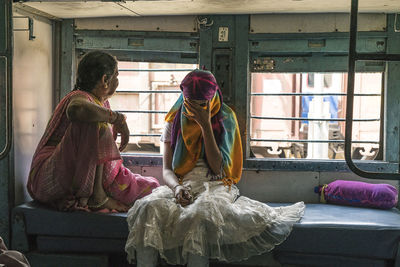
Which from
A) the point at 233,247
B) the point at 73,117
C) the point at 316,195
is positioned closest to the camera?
the point at 233,247

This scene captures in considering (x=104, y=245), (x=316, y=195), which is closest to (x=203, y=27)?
(x=316, y=195)

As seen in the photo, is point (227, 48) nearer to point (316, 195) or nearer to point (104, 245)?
point (316, 195)

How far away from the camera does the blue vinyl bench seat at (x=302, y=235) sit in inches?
115

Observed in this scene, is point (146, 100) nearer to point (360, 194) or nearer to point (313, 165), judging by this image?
point (313, 165)

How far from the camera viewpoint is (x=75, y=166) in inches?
124

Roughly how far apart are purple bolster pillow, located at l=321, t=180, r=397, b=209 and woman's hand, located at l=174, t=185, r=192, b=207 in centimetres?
135

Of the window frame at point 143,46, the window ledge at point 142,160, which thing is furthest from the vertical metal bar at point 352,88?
Answer: the window ledge at point 142,160

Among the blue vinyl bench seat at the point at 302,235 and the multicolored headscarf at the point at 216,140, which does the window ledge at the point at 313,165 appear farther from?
the multicolored headscarf at the point at 216,140

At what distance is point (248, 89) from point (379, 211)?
145cm

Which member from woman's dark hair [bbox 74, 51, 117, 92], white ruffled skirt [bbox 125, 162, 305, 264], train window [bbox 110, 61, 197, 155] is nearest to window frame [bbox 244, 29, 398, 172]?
train window [bbox 110, 61, 197, 155]

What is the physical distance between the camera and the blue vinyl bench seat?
292 cm

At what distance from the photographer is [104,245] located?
322 cm

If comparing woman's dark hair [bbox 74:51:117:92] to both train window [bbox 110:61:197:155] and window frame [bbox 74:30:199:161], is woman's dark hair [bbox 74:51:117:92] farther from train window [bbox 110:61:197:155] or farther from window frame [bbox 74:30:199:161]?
train window [bbox 110:61:197:155]

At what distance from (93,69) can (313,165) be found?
199 cm
